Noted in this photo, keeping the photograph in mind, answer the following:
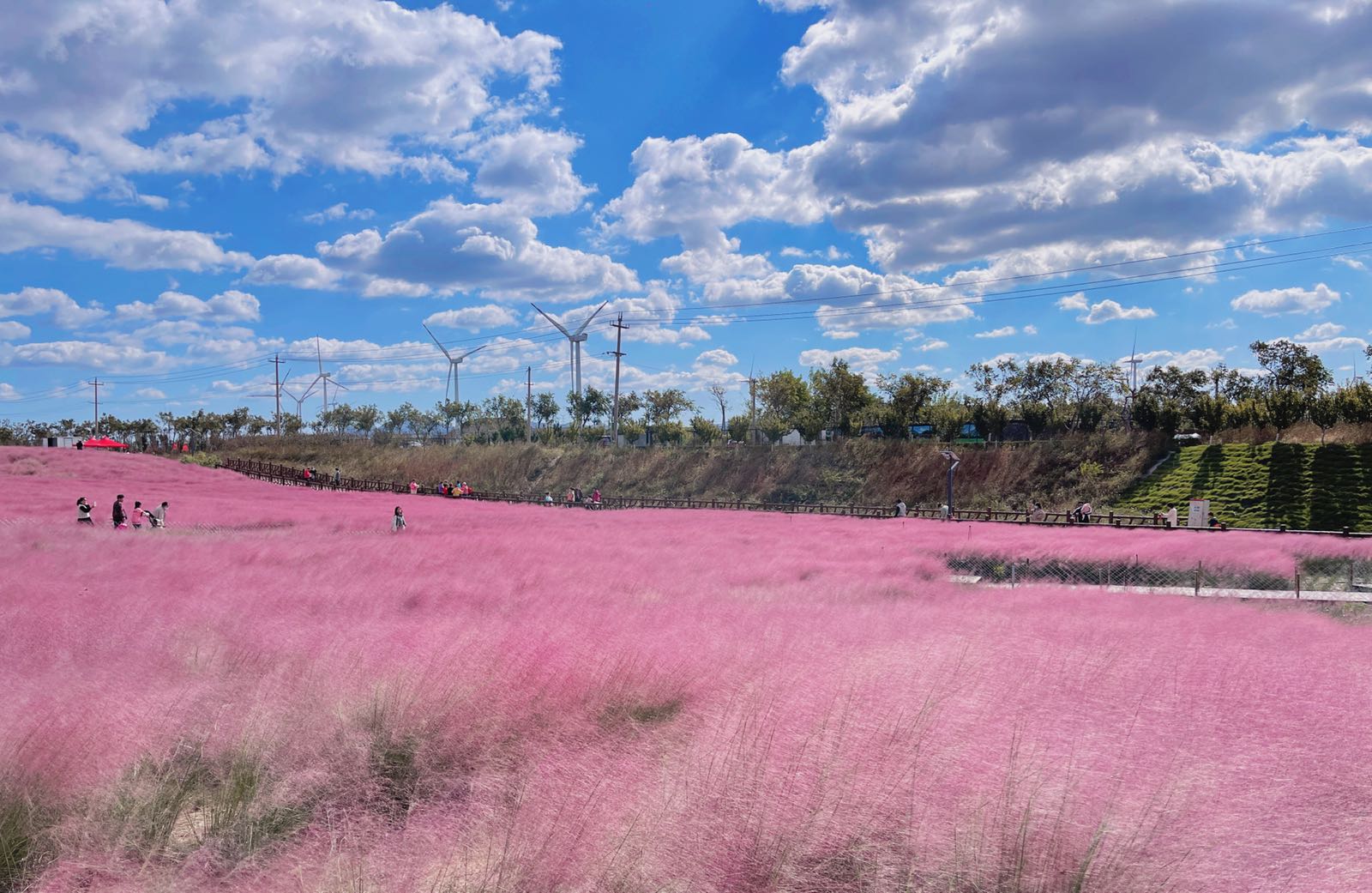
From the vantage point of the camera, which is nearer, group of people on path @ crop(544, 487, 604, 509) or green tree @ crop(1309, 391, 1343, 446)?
green tree @ crop(1309, 391, 1343, 446)

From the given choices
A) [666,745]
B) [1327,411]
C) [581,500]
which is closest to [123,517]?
[666,745]

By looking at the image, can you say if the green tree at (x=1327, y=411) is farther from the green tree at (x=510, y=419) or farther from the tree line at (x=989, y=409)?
the green tree at (x=510, y=419)

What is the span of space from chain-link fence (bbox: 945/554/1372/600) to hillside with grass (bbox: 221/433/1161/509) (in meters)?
34.6

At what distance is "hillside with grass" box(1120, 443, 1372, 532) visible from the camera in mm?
43250

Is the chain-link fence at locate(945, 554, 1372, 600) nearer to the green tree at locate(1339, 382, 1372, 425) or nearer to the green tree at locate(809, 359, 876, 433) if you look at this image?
the green tree at locate(1339, 382, 1372, 425)

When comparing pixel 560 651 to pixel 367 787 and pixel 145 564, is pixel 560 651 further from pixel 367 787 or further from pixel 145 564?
pixel 145 564

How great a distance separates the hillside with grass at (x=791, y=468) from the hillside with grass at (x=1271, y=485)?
3148 mm

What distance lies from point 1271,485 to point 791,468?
122ft

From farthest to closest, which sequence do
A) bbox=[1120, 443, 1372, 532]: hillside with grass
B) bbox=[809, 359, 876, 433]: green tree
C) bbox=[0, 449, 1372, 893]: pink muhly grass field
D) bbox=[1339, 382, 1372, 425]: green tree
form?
bbox=[809, 359, 876, 433]: green tree
bbox=[1339, 382, 1372, 425]: green tree
bbox=[1120, 443, 1372, 532]: hillside with grass
bbox=[0, 449, 1372, 893]: pink muhly grass field

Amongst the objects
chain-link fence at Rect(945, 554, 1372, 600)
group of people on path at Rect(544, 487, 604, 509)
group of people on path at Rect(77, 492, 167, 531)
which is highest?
group of people on path at Rect(77, 492, 167, 531)

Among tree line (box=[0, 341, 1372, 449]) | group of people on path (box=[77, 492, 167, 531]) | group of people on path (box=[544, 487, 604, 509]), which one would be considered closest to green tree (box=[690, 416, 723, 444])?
tree line (box=[0, 341, 1372, 449])

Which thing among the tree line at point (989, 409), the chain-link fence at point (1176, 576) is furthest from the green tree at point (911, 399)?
the chain-link fence at point (1176, 576)

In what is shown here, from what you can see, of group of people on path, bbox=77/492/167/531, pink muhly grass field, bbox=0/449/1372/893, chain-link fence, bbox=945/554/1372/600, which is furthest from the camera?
group of people on path, bbox=77/492/167/531

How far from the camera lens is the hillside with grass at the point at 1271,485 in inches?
1703
